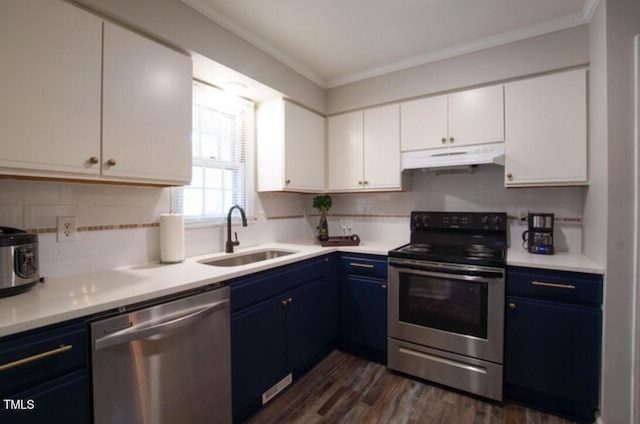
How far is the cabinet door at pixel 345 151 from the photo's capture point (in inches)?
112

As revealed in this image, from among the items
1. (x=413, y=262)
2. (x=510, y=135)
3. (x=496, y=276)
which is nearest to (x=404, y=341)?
(x=413, y=262)

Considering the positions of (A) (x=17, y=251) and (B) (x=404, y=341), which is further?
Result: (B) (x=404, y=341)

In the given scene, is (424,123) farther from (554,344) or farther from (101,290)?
(101,290)

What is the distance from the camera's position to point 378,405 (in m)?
1.92

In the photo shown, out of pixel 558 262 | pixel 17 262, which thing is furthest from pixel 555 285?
pixel 17 262

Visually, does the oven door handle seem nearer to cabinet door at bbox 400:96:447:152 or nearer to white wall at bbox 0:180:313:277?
cabinet door at bbox 400:96:447:152

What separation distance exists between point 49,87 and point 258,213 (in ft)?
5.38

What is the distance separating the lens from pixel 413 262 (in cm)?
217

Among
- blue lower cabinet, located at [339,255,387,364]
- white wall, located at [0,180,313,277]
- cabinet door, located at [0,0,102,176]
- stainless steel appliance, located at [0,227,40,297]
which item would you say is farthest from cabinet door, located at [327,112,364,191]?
stainless steel appliance, located at [0,227,40,297]

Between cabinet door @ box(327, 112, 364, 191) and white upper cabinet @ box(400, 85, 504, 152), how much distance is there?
44 cm

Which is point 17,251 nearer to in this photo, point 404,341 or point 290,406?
point 290,406

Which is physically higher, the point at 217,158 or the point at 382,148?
the point at 382,148

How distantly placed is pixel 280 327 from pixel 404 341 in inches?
37.7

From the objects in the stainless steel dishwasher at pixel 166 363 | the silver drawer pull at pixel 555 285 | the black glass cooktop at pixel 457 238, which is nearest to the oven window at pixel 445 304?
the black glass cooktop at pixel 457 238
